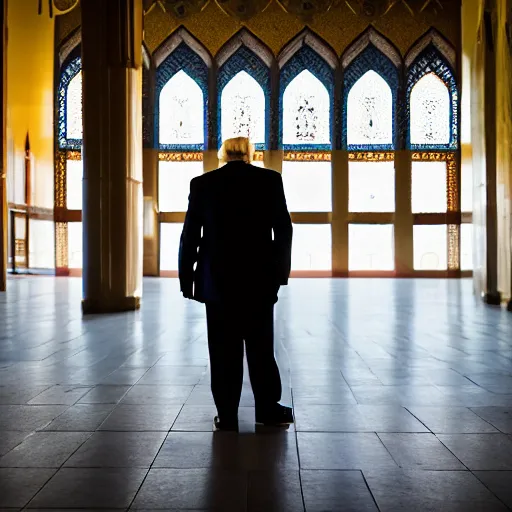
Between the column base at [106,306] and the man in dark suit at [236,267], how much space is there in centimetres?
603

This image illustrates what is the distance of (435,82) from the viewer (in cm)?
2095

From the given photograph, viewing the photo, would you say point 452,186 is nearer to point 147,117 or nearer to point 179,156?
point 179,156

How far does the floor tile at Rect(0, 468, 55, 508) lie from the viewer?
2111 millimetres

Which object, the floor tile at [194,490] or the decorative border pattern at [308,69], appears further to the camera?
the decorative border pattern at [308,69]

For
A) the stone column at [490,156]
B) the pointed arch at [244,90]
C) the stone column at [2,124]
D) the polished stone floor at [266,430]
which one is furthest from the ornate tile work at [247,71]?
the polished stone floor at [266,430]

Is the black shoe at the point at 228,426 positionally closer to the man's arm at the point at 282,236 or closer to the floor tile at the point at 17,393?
the man's arm at the point at 282,236

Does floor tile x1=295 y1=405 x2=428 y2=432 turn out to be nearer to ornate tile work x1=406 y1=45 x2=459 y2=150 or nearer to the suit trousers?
the suit trousers

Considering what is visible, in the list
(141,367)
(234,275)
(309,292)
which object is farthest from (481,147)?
(234,275)

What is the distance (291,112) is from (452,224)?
6.30 meters

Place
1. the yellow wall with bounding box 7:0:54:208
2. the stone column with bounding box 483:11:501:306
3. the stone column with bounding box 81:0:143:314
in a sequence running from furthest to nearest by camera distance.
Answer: the yellow wall with bounding box 7:0:54:208 < the stone column with bounding box 483:11:501:306 < the stone column with bounding box 81:0:143:314

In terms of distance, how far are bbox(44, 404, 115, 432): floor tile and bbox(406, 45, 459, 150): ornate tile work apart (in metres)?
18.9

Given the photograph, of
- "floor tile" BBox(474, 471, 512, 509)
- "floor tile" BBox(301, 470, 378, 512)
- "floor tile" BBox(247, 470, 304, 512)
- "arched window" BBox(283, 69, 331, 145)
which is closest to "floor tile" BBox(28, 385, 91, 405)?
"floor tile" BBox(247, 470, 304, 512)

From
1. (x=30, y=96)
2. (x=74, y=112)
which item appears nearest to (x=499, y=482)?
(x=30, y=96)

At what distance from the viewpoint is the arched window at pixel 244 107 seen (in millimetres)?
21094
